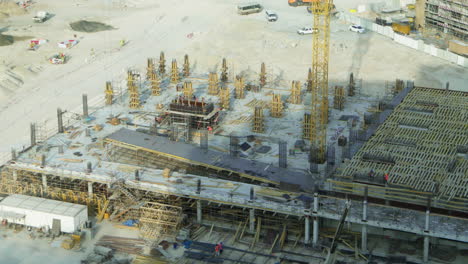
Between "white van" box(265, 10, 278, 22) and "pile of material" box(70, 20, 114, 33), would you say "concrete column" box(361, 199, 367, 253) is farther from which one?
"pile of material" box(70, 20, 114, 33)

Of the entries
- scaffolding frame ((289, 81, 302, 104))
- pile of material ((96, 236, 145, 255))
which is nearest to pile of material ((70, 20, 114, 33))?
scaffolding frame ((289, 81, 302, 104))

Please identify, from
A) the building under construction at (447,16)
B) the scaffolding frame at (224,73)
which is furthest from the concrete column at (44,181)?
the building under construction at (447,16)

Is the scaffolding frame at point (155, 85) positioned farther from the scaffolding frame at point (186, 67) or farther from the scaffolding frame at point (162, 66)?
the scaffolding frame at point (162, 66)

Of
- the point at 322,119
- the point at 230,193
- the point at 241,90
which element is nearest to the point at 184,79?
the point at 241,90

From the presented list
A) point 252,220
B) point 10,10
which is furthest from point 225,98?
point 10,10

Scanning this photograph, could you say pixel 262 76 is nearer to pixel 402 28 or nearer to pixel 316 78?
pixel 316 78
